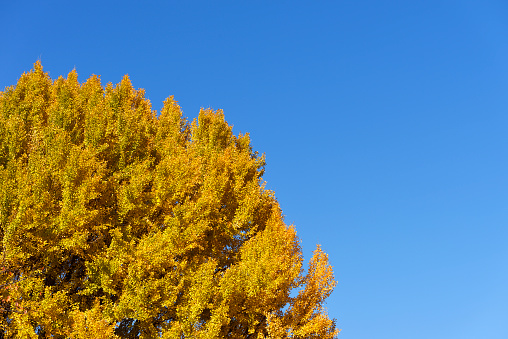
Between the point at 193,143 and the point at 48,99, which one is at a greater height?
the point at 193,143

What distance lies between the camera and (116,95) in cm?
2484

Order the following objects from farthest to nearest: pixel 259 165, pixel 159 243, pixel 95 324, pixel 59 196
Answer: pixel 259 165, pixel 59 196, pixel 159 243, pixel 95 324

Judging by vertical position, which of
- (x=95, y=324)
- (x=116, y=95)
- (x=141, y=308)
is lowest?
(x=95, y=324)

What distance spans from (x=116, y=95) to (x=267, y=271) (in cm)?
1514

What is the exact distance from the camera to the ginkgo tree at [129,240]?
14961mm

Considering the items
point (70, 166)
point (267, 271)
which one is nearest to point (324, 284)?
point (267, 271)

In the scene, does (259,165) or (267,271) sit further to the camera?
(259,165)

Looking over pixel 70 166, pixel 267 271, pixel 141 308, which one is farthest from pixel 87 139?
pixel 267 271

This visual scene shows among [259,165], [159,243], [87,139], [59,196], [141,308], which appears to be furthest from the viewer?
[259,165]

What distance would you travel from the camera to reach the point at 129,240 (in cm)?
1720

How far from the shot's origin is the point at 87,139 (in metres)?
19.4

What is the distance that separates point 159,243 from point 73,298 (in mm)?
4320

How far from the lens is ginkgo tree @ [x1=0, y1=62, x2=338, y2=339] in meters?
15.0

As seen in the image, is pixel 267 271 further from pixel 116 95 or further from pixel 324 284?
pixel 116 95
